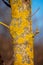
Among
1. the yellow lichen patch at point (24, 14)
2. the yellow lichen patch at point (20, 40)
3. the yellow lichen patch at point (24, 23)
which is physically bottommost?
the yellow lichen patch at point (20, 40)

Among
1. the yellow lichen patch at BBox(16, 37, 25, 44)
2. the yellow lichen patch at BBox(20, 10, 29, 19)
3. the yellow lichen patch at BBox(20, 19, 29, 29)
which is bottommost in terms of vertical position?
the yellow lichen patch at BBox(16, 37, 25, 44)

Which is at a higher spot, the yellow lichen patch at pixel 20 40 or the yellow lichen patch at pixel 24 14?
the yellow lichen patch at pixel 24 14

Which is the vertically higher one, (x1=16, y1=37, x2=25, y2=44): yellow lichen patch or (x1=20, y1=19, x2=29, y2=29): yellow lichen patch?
(x1=20, y1=19, x2=29, y2=29): yellow lichen patch

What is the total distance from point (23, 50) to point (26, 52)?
17mm

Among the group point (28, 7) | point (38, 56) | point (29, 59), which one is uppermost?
point (28, 7)

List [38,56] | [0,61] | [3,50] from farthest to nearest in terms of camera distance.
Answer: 1. [38,56]
2. [3,50]
3. [0,61]

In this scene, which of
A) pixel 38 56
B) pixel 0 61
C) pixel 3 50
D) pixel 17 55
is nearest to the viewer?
pixel 17 55

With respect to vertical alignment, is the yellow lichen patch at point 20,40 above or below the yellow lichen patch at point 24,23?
below

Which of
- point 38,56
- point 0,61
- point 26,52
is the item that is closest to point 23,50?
point 26,52

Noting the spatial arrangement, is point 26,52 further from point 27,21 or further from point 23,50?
point 27,21

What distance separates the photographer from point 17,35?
1.46 meters

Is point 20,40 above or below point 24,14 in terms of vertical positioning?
below

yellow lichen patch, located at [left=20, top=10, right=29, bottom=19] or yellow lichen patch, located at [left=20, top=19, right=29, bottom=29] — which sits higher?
yellow lichen patch, located at [left=20, top=10, right=29, bottom=19]

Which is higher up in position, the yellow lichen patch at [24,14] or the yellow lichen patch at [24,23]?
the yellow lichen patch at [24,14]
